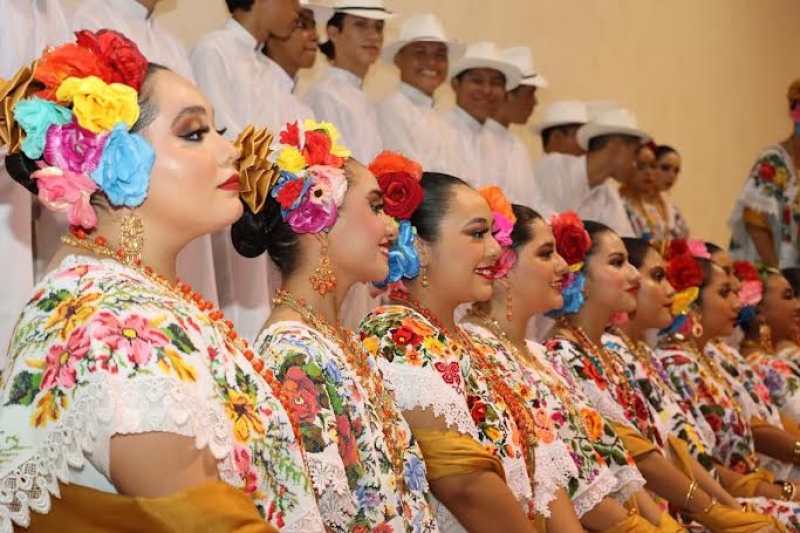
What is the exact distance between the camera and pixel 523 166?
18.9 ft

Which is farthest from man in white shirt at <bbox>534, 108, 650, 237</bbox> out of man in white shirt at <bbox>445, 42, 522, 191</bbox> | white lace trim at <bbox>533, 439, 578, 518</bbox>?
white lace trim at <bbox>533, 439, 578, 518</bbox>

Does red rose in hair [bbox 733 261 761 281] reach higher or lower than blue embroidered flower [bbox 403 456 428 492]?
lower

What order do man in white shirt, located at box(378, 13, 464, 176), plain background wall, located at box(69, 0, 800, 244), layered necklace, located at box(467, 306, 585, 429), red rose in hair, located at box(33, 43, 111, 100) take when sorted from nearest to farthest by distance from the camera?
red rose in hair, located at box(33, 43, 111, 100), layered necklace, located at box(467, 306, 585, 429), man in white shirt, located at box(378, 13, 464, 176), plain background wall, located at box(69, 0, 800, 244)

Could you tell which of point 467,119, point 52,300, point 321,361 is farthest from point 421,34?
point 52,300

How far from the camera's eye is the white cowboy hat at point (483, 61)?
5.57 metres

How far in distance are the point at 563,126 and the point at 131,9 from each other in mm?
3164

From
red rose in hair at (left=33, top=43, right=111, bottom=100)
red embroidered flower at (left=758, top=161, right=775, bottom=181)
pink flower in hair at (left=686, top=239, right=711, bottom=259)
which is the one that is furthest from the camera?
red embroidered flower at (left=758, top=161, right=775, bottom=181)

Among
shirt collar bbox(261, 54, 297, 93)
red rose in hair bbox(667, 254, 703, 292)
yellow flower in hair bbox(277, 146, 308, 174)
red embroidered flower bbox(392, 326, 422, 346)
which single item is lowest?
red rose in hair bbox(667, 254, 703, 292)

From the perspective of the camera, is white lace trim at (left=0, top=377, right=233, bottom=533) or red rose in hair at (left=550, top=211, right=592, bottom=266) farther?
red rose in hair at (left=550, top=211, right=592, bottom=266)

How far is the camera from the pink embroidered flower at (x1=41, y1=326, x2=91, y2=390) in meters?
1.69

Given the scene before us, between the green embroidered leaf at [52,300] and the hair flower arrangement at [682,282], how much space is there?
300cm

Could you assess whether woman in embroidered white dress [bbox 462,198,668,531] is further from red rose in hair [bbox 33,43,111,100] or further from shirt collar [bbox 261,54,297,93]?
red rose in hair [bbox 33,43,111,100]

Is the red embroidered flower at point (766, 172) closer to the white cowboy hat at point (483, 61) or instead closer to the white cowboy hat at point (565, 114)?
the white cowboy hat at point (565, 114)

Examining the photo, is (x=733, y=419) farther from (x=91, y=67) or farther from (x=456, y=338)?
(x=91, y=67)
